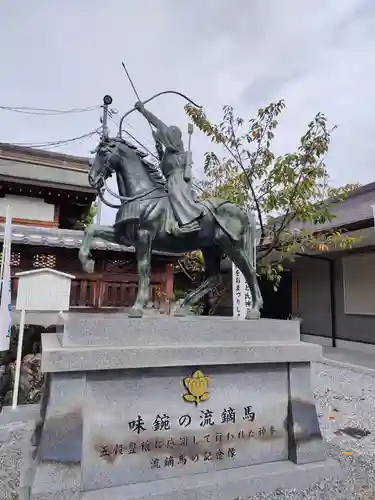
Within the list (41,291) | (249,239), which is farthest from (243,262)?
A: (41,291)

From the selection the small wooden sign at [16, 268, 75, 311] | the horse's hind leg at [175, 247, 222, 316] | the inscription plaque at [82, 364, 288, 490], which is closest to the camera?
the inscription plaque at [82, 364, 288, 490]

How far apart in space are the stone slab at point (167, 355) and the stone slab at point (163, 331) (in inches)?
→ 3.1

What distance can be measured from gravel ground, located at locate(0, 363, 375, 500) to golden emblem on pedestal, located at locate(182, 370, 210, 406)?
0.83 metres

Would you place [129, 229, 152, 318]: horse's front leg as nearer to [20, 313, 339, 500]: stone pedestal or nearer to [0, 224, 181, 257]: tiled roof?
[20, 313, 339, 500]: stone pedestal

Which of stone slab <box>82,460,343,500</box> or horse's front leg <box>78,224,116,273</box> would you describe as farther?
horse's front leg <box>78,224,116,273</box>

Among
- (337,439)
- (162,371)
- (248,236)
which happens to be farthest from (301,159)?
(162,371)

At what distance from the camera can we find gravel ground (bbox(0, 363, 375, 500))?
291 centimetres

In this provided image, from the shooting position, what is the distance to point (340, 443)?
416 centimetres

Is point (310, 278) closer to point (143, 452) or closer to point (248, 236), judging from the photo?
point (248, 236)

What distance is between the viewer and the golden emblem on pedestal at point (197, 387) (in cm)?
294

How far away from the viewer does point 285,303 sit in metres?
14.5

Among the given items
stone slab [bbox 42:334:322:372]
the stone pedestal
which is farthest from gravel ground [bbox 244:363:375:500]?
stone slab [bbox 42:334:322:372]

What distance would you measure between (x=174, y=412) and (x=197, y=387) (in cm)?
26

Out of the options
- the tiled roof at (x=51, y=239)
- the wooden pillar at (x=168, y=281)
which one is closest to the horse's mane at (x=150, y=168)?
the tiled roof at (x=51, y=239)
